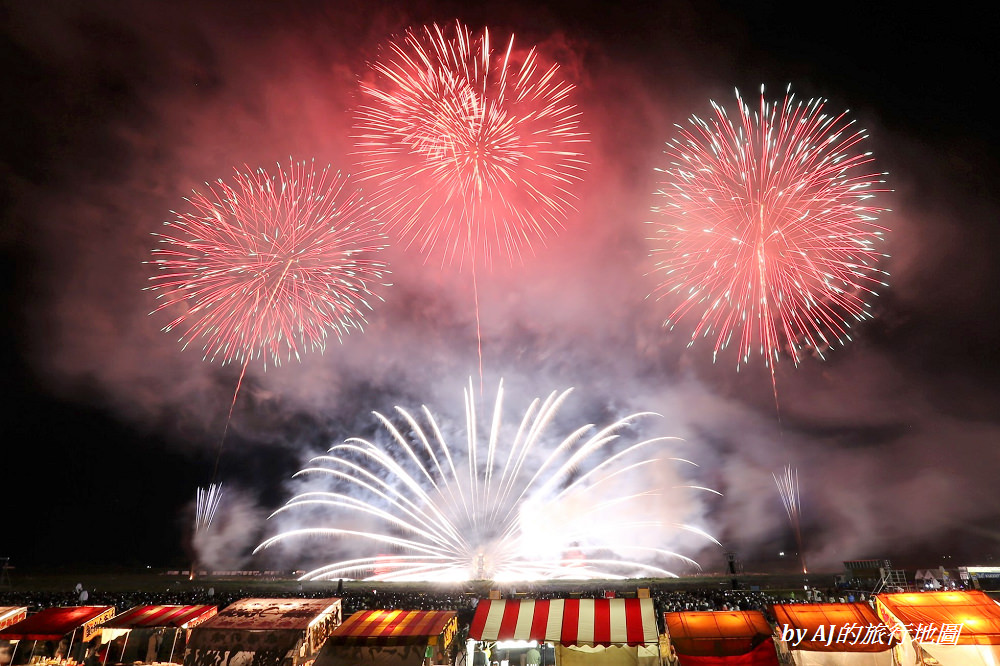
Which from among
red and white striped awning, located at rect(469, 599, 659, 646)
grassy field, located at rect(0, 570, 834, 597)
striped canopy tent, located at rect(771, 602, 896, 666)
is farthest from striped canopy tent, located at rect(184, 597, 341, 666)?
striped canopy tent, located at rect(771, 602, 896, 666)

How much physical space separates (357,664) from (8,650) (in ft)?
43.7

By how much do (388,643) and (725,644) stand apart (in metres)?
9.37

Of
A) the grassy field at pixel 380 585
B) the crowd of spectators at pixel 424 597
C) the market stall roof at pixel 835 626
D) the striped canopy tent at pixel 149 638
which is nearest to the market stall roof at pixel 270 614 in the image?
the striped canopy tent at pixel 149 638

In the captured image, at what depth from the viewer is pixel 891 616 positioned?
14.7 metres

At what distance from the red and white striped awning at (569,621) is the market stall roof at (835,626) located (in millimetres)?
3738

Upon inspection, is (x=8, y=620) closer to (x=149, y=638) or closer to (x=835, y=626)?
(x=149, y=638)

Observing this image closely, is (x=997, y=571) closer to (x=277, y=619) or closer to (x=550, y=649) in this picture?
(x=550, y=649)

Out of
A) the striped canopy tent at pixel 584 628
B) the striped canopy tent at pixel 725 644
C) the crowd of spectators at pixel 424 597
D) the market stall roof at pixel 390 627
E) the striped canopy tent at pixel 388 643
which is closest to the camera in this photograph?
the striped canopy tent at pixel 725 644

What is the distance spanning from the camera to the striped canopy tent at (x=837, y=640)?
13.8 m

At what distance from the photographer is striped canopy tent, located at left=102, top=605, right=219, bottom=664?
17328 millimetres

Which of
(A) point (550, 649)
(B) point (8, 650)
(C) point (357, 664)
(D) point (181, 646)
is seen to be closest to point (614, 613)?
(A) point (550, 649)

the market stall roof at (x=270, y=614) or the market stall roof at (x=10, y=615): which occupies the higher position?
the market stall roof at (x=270, y=614)

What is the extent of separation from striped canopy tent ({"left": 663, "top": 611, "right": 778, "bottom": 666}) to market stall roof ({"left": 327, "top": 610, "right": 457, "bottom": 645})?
6.84 m

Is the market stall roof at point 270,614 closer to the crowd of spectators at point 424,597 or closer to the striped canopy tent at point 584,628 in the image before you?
the striped canopy tent at point 584,628
